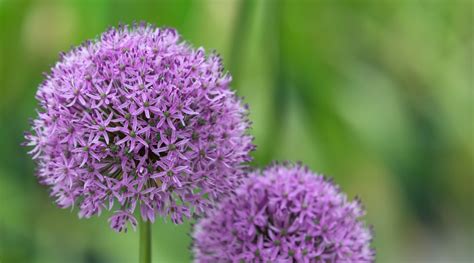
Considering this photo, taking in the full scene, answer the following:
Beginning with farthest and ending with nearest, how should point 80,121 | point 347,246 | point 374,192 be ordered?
point 374,192, point 347,246, point 80,121

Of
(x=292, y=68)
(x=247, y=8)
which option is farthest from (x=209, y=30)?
(x=247, y=8)

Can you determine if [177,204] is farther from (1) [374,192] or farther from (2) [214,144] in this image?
(1) [374,192]

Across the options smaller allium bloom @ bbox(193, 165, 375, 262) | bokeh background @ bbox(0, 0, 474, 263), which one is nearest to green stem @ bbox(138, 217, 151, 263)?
smaller allium bloom @ bbox(193, 165, 375, 262)

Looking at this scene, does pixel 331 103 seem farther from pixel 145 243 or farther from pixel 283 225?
pixel 145 243

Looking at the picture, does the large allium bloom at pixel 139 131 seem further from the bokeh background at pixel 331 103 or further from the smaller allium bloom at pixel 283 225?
the bokeh background at pixel 331 103

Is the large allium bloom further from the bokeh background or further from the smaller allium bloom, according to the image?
the bokeh background

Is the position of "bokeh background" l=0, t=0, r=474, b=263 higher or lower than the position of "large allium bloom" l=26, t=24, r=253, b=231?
higher
